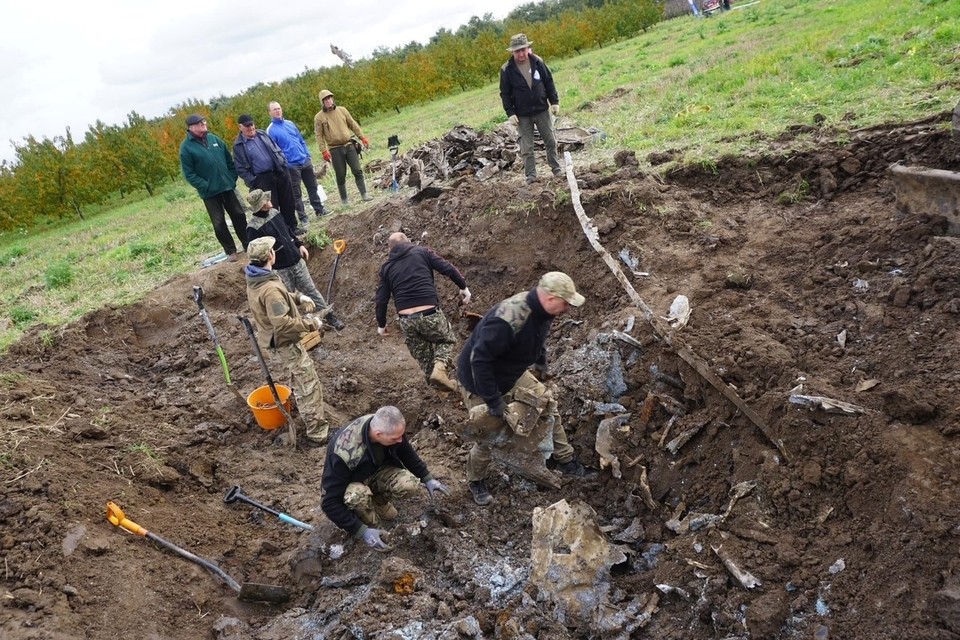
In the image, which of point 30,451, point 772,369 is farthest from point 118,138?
point 772,369

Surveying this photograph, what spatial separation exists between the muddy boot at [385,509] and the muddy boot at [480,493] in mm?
648

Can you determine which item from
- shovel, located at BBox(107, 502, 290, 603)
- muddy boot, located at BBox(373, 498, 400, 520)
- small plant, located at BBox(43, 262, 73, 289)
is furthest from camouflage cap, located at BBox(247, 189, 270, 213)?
small plant, located at BBox(43, 262, 73, 289)

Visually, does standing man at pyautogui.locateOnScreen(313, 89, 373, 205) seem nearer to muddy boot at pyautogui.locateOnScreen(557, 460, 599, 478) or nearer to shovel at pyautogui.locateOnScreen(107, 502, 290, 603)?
shovel at pyautogui.locateOnScreen(107, 502, 290, 603)

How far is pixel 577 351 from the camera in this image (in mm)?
5875

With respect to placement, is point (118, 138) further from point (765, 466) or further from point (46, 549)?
point (765, 466)

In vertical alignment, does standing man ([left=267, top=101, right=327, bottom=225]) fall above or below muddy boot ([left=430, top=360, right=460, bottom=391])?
above

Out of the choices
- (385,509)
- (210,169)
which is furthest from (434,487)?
(210,169)

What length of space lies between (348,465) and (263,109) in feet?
95.5

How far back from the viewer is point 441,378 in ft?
19.5

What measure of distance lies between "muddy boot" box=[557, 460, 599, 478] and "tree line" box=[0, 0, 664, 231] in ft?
75.6

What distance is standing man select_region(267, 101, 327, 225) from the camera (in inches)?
397

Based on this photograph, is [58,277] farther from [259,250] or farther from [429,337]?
[429,337]

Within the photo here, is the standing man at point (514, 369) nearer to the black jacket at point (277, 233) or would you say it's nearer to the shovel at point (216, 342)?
the shovel at point (216, 342)

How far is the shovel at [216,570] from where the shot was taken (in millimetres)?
4312
